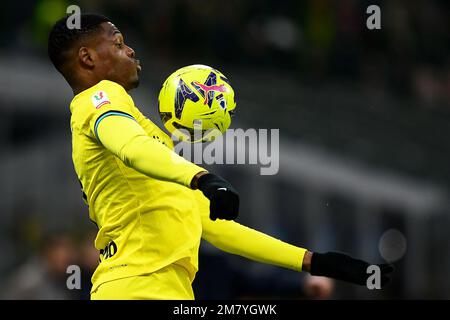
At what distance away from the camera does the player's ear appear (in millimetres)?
5988

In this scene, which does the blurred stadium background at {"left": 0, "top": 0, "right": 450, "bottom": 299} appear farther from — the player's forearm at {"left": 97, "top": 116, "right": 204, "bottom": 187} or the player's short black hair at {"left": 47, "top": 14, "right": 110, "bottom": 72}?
the player's forearm at {"left": 97, "top": 116, "right": 204, "bottom": 187}

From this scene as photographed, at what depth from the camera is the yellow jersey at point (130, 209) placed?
18.7 feet

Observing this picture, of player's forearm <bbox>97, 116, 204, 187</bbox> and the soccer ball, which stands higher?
the soccer ball

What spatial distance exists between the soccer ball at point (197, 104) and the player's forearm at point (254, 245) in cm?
56

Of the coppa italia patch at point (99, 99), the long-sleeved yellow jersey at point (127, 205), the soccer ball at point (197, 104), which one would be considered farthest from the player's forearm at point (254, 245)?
the coppa italia patch at point (99, 99)

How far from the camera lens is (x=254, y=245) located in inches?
246

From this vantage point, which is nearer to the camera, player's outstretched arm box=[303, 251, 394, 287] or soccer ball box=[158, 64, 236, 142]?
soccer ball box=[158, 64, 236, 142]

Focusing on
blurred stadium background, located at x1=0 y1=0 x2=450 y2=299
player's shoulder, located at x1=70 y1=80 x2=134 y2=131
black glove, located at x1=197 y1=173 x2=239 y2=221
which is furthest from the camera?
blurred stadium background, located at x1=0 y1=0 x2=450 y2=299

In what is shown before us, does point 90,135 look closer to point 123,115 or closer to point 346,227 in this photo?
point 123,115

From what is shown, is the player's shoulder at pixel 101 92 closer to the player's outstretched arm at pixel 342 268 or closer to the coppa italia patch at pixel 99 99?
the coppa italia patch at pixel 99 99

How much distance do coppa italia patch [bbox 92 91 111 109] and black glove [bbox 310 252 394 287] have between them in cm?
139

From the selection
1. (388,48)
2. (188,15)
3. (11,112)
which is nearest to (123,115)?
(11,112)
